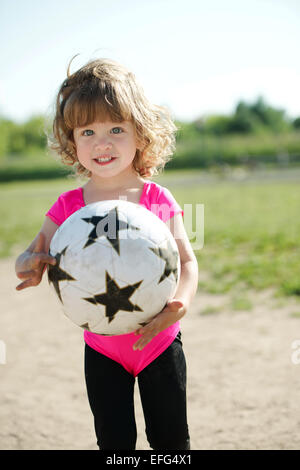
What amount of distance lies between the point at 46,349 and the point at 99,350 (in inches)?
95.5

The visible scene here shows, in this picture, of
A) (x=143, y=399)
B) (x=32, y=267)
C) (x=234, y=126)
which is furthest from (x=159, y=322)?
(x=234, y=126)

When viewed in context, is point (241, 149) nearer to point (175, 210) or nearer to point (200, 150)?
point (200, 150)

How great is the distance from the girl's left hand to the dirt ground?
1313mm

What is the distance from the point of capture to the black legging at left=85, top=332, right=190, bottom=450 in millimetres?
2082

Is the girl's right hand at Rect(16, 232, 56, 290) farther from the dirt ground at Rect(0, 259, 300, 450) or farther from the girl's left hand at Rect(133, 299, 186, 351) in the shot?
the dirt ground at Rect(0, 259, 300, 450)

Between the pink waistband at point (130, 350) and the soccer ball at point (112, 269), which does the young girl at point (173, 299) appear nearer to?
the pink waistband at point (130, 350)

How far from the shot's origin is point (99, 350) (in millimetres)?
2154

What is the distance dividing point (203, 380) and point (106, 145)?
7.49ft

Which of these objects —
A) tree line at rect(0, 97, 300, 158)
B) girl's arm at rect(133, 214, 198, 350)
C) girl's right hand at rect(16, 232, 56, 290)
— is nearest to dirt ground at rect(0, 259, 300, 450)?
girl's arm at rect(133, 214, 198, 350)

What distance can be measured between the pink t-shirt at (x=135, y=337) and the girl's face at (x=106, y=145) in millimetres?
210

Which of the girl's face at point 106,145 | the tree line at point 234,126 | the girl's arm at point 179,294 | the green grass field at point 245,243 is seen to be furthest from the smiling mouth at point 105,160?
the tree line at point 234,126

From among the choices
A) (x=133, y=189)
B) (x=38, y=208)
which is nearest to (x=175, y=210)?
(x=133, y=189)

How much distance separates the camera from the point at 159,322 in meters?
1.89

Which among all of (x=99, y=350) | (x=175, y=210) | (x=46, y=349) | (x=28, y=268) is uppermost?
(x=175, y=210)
